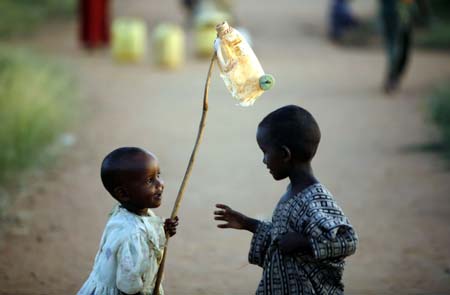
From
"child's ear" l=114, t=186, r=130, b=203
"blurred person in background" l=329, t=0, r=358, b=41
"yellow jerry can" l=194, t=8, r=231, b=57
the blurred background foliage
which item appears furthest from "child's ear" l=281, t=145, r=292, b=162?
"blurred person in background" l=329, t=0, r=358, b=41

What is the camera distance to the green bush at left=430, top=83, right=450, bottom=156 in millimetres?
9570

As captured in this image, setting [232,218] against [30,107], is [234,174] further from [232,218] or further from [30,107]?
[232,218]

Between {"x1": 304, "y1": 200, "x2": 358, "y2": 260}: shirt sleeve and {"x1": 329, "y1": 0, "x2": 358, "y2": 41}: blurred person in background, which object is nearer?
{"x1": 304, "y1": 200, "x2": 358, "y2": 260}: shirt sleeve

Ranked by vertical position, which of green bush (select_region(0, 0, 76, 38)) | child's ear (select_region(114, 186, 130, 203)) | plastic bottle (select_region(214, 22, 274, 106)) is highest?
green bush (select_region(0, 0, 76, 38))

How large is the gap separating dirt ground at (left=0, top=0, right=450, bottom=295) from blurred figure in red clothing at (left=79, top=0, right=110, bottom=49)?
0.90ft

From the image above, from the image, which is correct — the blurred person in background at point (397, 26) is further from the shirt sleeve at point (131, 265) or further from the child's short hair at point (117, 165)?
the shirt sleeve at point (131, 265)

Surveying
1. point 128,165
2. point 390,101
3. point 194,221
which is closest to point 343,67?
point 390,101

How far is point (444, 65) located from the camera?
15820 millimetres

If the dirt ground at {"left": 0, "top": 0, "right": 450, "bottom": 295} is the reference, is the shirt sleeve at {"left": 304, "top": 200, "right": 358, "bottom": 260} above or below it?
below

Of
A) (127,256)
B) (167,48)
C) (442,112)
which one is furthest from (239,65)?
(167,48)

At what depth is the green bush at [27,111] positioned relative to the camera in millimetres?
8516

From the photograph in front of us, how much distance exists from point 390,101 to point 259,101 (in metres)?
1.77

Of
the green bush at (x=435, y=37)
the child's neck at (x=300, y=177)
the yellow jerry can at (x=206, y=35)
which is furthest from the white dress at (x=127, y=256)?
the green bush at (x=435, y=37)

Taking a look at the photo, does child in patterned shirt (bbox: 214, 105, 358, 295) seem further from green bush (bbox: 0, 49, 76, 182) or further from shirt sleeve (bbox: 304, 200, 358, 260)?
green bush (bbox: 0, 49, 76, 182)
